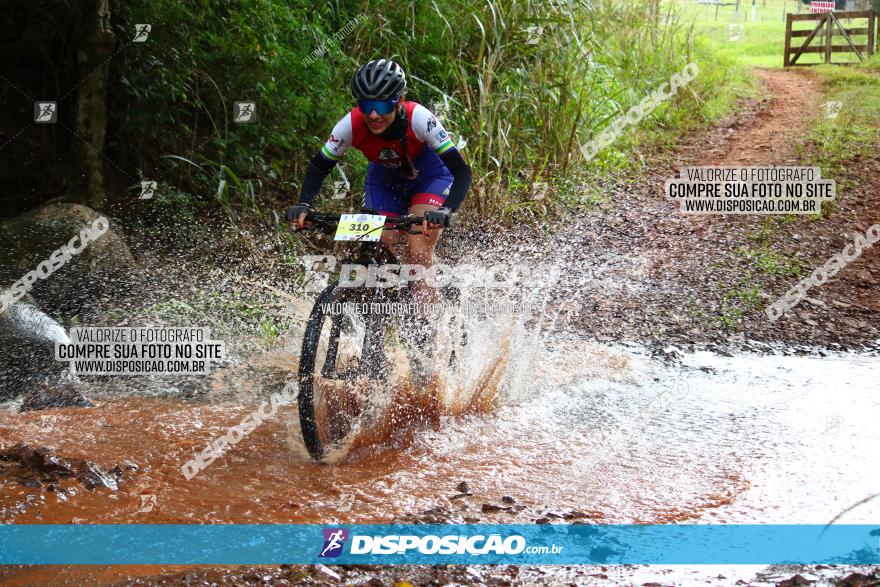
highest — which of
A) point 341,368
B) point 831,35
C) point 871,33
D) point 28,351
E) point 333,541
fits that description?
point 831,35

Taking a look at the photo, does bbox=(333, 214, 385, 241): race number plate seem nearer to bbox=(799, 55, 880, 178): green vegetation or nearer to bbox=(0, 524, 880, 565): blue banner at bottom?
bbox=(0, 524, 880, 565): blue banner at bottom

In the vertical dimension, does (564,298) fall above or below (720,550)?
above

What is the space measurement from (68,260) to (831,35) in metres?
17.4

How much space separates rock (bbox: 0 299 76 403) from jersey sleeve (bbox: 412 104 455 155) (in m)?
2.75

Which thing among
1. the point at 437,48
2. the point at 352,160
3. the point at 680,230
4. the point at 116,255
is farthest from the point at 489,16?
the point at 116,255

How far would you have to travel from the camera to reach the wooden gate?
57.4 ft

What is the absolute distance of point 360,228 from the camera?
423 centimetres

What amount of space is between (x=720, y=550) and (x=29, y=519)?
288 cm

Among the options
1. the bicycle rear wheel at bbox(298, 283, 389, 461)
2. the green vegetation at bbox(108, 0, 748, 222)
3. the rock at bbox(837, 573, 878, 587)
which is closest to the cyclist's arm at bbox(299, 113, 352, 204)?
the bicycle rear wheel at bbox(298, 283, 389, 461)

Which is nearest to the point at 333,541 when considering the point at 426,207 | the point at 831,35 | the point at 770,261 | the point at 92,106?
the point at 426,207

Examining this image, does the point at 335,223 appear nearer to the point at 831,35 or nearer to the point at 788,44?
the point at 788,44

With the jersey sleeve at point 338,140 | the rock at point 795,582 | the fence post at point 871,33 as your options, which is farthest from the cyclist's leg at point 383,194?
the fence post at point 871,33

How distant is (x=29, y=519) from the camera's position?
351 centimetres

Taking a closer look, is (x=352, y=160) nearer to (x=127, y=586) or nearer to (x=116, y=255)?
(x=116, y=255)
